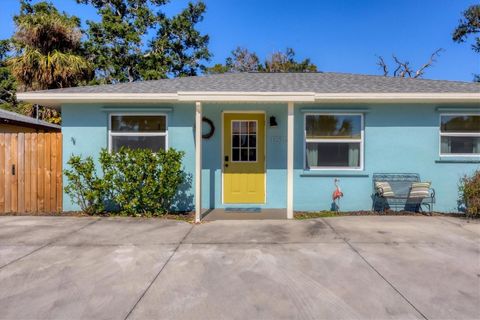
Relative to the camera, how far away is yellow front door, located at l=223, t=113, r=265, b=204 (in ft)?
25.2

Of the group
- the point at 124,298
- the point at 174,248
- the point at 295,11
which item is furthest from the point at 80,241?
the point at 295,11

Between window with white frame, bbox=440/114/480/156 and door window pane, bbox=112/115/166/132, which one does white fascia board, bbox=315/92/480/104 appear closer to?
window with white frame, bbox=440/114/480/156

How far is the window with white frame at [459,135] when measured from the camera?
24.5ft

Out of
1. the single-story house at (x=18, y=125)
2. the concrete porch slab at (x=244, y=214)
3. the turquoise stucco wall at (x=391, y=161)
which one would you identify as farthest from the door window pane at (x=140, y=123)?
the single-story house at (x=18, y=125)

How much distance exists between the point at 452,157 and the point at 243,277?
648 cm

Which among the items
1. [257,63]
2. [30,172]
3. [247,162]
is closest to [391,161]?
[247,162]

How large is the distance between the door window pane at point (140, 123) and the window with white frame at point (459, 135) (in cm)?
679

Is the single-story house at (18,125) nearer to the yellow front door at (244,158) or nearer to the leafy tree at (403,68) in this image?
the yellow front door at (244,158)

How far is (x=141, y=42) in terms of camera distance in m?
20.8

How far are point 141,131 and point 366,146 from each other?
545cm

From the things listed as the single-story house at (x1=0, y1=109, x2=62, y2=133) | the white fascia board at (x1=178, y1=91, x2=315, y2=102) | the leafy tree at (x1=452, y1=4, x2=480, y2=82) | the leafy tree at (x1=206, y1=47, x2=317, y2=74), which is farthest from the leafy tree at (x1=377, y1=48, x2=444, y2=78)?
the single-story house at (x1=0, y1=109, x2=62, y2=133)

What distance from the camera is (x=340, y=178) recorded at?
748 cm

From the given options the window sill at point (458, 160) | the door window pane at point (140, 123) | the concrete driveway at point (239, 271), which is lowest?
the concrete driveway at point (239, 271)

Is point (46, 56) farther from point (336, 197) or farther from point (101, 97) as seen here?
point (336, 197)
